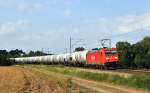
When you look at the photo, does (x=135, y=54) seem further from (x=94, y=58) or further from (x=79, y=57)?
(x=94, y=58)

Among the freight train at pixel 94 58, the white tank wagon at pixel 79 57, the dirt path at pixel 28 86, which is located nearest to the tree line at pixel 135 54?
the white tank wagon at pixel 79 57

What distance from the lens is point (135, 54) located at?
9169 cm

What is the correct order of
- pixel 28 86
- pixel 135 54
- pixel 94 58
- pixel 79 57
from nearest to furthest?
1. pixel 28 86
2. pixel 94 58
3. pixel 79 57
4. pixel 135 54

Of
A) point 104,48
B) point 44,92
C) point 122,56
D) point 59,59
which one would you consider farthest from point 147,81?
point 59,59

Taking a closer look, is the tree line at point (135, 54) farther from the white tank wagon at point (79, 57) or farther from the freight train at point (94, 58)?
the freight train at point (94, 58)

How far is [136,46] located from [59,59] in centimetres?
2028

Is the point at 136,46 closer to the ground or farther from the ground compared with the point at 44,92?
farther from the ground

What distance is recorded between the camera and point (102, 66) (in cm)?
6594

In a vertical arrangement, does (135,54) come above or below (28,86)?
above

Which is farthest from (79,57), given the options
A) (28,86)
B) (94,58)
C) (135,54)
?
(28,86)

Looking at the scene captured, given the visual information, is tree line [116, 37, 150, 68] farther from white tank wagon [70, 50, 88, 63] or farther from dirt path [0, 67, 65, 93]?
dirt path [0, 67, 65, 93]

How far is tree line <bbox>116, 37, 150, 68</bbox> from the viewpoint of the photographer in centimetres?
7959

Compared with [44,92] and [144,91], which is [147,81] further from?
[44,92]

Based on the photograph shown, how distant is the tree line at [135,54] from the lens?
7959 cm
